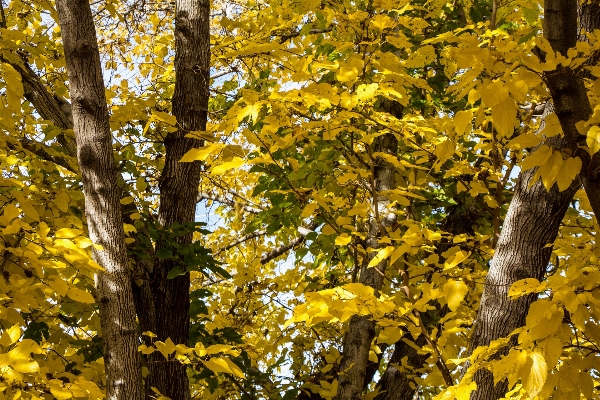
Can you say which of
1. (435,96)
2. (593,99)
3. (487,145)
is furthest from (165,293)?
(435,96)

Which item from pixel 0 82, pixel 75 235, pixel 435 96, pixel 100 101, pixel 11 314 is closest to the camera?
pixel 75 235

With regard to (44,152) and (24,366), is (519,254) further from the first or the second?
(44,152)

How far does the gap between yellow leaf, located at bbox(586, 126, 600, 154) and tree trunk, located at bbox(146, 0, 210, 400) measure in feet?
6.84

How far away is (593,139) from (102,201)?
5.61 feet

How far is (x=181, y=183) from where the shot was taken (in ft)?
10.5

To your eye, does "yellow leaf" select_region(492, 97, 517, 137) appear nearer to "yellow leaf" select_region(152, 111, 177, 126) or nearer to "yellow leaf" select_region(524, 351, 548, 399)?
"yellow leaf" select_region(524, 351, 548, 399)

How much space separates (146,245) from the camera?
2877 mm

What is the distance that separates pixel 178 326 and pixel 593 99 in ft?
7.27

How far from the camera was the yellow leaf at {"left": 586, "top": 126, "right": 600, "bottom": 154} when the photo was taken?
1314 mm

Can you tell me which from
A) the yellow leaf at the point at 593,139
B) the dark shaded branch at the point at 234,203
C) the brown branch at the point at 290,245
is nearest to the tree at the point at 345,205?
the yellow leaf at the point at 593,139

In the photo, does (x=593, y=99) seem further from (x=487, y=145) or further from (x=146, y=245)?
(x=146, y=245)

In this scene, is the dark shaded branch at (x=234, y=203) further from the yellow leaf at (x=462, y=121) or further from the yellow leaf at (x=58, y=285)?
the yellow leaf at (x=462, y=121)

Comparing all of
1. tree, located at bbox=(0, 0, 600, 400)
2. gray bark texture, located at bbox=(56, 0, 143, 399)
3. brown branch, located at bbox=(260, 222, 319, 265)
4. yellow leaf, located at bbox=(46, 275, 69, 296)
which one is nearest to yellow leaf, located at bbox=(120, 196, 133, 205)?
tree, located at bbox=(0, 0, 600, 400)

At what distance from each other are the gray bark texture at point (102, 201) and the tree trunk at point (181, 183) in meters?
0.72
